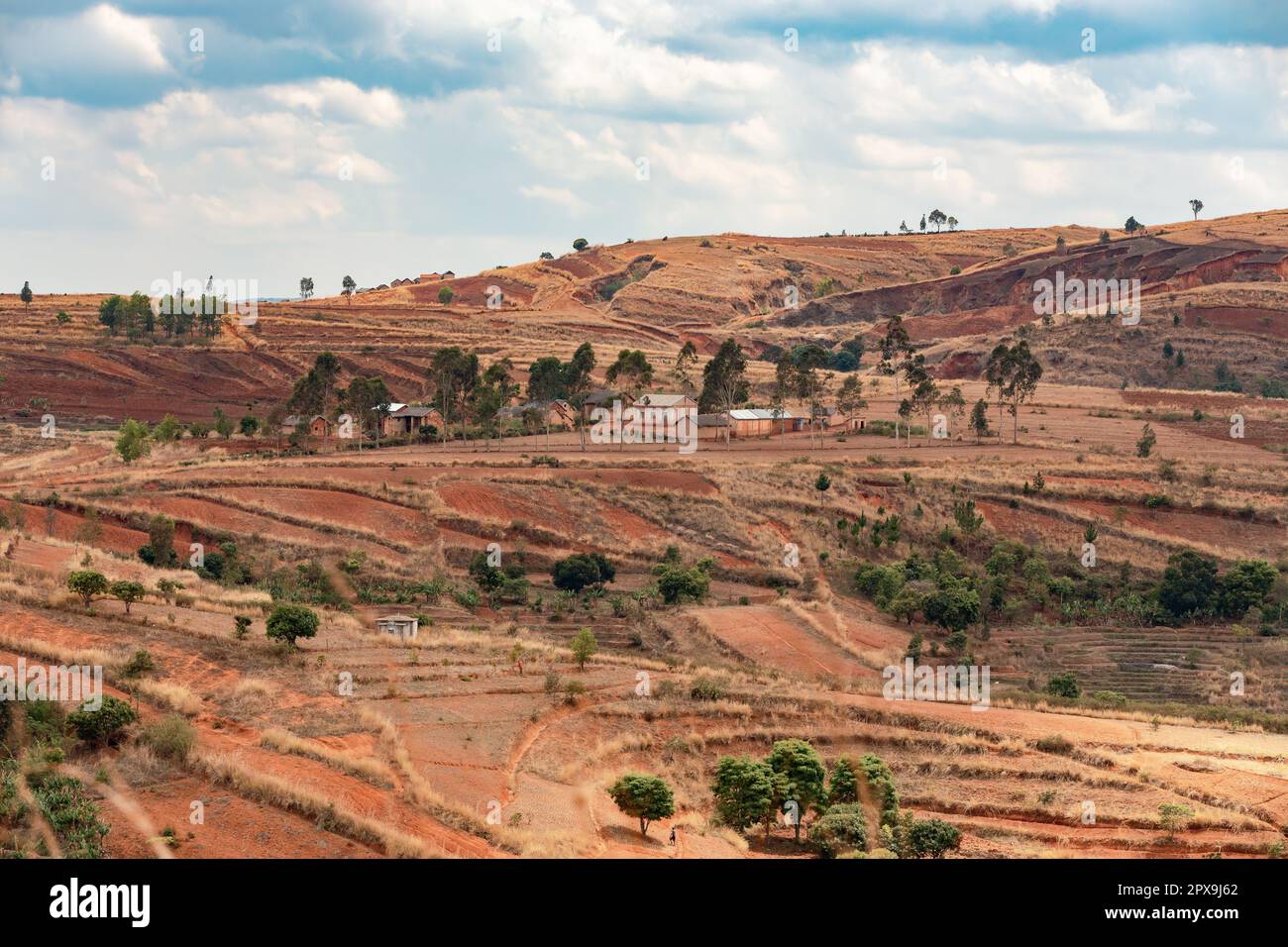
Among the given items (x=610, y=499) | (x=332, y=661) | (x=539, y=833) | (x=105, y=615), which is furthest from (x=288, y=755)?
(x=610, y=499)

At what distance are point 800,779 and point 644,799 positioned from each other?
3.92m

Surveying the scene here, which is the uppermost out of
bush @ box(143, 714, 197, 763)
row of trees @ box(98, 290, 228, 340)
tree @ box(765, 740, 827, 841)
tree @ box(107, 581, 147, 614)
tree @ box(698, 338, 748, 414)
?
row of trees @ box(98, 290, 228, 340)

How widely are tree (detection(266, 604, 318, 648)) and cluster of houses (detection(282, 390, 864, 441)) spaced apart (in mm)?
50719

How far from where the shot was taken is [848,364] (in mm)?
137750

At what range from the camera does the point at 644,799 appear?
76.6ft

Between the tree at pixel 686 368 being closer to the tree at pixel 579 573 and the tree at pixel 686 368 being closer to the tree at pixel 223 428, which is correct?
the tree at pixel 223 428

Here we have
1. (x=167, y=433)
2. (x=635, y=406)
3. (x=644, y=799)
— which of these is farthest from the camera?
(x=635, y=406)

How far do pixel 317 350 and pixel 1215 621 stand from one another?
95.1 metres

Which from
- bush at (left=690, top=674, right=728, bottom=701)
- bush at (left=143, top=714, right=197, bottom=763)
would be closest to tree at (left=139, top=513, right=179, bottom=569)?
bush at (left=690, top=674, right=728, bottom=701)

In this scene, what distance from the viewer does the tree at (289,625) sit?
108ft

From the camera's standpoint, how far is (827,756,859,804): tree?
25.7 metres

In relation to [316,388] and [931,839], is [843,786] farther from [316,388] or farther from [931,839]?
[316,388]

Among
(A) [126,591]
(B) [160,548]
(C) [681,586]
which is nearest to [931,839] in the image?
(A) [126,591]

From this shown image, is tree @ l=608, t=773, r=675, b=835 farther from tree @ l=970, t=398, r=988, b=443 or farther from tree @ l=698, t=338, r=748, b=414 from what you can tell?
tree @ l=970, t=398, r=988, b=443
